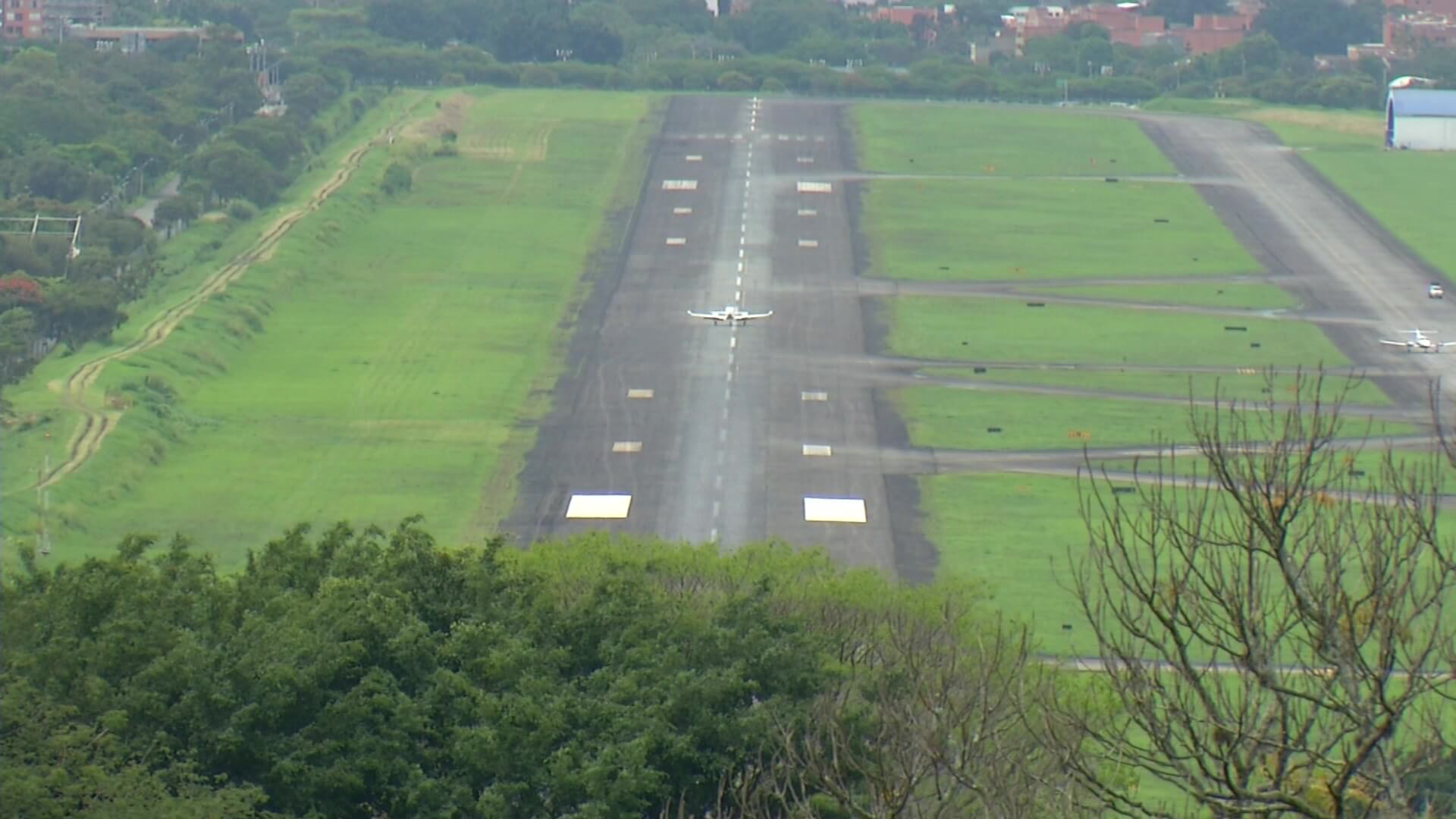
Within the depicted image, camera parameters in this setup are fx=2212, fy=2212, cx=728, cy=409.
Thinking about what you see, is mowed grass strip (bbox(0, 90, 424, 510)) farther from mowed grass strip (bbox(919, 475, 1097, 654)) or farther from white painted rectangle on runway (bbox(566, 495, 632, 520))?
mowed grass strip (bbox(919, 475, 1097, 654))

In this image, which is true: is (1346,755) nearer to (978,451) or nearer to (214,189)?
(978,451)

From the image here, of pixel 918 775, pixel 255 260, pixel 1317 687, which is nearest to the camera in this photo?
pixel 1317 687

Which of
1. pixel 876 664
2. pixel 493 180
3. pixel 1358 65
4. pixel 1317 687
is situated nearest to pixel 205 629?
pixel 876 664

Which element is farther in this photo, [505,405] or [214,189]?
[214,189]

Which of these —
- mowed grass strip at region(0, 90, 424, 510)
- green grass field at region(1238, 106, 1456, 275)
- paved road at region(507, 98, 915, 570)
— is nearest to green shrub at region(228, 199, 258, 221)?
mowed grass strip at region(0, 90, 424, 510)

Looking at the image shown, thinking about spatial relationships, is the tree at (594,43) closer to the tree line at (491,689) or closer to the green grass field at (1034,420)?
the green grass field at (1034,420)

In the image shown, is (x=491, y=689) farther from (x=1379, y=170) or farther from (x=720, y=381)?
(x=1379, y=170)

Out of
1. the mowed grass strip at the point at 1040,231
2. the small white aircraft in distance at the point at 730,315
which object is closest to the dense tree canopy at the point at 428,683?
the small white aircraft in distance at the point at 730,315
